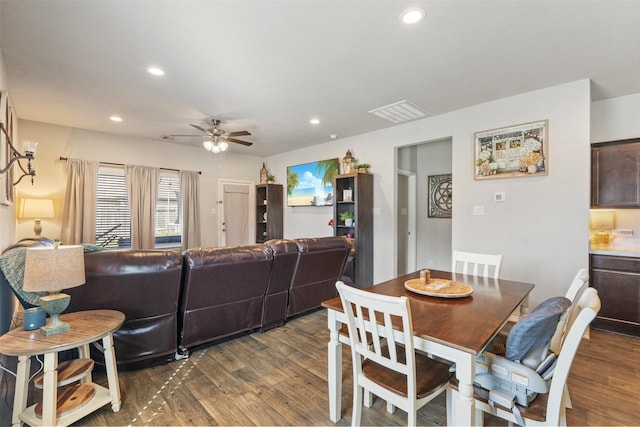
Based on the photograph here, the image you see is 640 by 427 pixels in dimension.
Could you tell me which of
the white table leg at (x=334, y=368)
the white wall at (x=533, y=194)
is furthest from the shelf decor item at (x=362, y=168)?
the white table leg at (x=334, y=368)

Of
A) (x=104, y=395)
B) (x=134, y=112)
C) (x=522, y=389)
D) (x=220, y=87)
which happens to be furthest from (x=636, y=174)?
(x=134, y=112)

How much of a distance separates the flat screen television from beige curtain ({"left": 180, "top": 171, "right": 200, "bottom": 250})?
1919 millimetres

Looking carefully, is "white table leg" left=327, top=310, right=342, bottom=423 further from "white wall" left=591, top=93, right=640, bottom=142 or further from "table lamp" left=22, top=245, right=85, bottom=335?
"white wall" left=591, top=93, right=640, bottom=142

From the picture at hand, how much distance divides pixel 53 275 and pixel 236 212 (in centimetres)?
491

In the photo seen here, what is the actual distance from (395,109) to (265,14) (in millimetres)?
2273

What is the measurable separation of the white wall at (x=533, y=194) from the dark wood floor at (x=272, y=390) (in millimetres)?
894

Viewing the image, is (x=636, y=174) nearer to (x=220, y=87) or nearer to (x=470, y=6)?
(x=470, y=6)

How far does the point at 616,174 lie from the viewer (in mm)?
3186

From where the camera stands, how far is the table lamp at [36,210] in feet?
12.5

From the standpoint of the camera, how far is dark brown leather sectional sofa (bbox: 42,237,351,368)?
6.62 ft

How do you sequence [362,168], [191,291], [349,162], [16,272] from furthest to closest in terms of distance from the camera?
[349,162] < [362,168] < [191,291] < [16,272]

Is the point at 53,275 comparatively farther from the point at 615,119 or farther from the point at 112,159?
the point at 615,119

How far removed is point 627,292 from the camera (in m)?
2.91

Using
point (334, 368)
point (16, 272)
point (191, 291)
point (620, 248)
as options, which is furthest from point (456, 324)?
point (620, 248)
